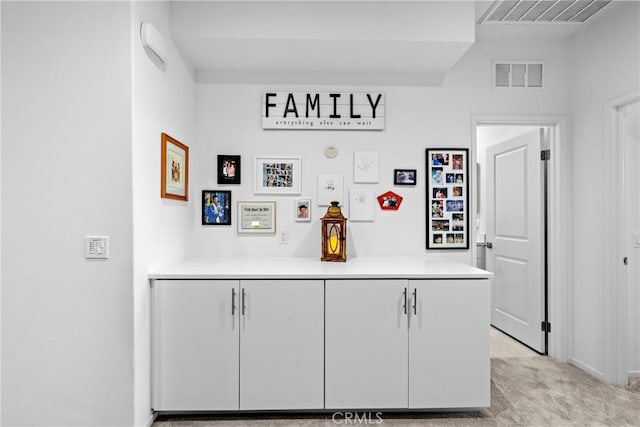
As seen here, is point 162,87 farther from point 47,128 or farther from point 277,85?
point 277,85

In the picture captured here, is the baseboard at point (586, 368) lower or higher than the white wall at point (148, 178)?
lower

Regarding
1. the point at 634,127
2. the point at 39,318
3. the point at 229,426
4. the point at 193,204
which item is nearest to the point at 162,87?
the point at 193,204

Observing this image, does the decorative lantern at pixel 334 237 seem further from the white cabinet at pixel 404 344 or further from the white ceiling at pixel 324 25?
the white ceiling at pixel 324 25

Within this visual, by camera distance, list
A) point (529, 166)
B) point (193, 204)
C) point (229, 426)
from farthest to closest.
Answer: point (529, 166) < point (193, 204) < point (229, 426)

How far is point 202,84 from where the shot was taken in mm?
2871

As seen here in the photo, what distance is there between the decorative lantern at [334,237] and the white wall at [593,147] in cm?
185

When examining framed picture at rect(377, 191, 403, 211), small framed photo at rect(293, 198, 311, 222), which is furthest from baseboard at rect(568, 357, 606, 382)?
small framed photo at rect(293, 198, 311, 222)

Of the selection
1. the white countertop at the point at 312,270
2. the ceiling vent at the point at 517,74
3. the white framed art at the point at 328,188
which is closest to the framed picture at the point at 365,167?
the white framed art at the point at 328,188

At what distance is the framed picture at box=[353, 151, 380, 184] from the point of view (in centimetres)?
290

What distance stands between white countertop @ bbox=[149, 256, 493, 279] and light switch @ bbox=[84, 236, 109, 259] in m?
0.29

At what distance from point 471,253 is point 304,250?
1325 millimetres

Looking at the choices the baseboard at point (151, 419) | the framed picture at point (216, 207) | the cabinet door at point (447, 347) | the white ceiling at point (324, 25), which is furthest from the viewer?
the framed picture at point (216, 207)

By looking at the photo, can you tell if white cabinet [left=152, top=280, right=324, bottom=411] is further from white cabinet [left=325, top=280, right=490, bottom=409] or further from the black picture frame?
the black picture frame

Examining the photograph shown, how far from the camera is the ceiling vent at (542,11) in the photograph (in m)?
2.54
